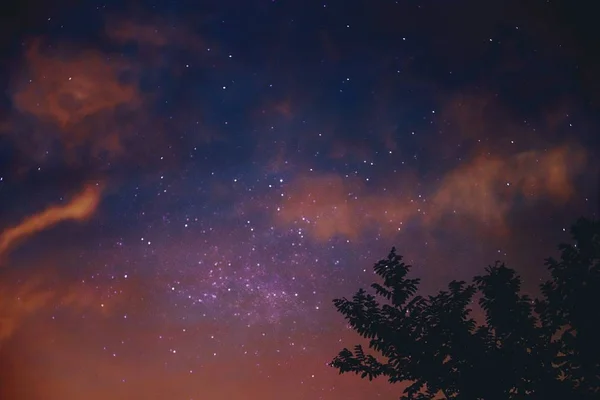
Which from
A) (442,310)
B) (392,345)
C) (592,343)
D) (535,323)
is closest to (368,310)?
(392,345)

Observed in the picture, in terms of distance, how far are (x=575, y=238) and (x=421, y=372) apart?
334 centimetres

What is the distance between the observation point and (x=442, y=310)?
8844 mm

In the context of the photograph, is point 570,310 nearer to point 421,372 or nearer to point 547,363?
point 547,363

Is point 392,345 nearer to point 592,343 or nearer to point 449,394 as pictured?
point 449,394

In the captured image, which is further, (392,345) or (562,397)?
(392,345)

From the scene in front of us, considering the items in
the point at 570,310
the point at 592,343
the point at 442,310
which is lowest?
the point at 592,343

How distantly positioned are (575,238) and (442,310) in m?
2.46

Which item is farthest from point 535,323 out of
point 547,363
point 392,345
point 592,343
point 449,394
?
point 392,345

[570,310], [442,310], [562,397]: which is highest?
[442,310]

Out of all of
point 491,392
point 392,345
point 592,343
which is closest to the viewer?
point 592,343

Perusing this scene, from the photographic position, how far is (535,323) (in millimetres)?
8719

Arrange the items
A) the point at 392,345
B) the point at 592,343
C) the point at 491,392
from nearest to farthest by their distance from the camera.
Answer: the point at 592,343, the point at 491,392, the point at 392,345

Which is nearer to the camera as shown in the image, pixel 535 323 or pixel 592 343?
pixel 592 343

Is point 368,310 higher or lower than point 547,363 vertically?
higher
